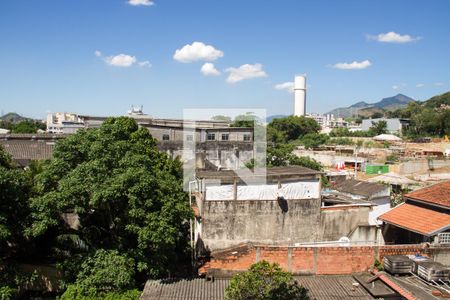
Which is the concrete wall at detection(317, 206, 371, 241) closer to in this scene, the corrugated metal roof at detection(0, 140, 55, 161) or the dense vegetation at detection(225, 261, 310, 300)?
the dense vegetation at detection(225, 261, 310, 300)

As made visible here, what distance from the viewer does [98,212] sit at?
465 inches

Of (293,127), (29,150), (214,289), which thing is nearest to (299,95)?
(293,127)

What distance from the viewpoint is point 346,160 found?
3644cm

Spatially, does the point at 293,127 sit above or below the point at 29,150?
above

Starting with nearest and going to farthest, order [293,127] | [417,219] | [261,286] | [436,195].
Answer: [261,286] < [417,219] < [436,195] < [293,127]

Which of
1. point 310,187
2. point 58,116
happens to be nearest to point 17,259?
point 310,187

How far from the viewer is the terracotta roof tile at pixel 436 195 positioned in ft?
42.1

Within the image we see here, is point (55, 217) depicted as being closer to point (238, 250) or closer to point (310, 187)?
point (238, 250)

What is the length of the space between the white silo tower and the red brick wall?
100153 millimetres

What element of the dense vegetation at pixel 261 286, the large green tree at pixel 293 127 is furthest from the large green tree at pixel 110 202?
the large green tree at pixel 293 127

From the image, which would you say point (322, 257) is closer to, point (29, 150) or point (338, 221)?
point (338, 221)

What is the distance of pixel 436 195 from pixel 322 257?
5.29 meters

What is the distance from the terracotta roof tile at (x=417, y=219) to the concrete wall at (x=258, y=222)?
2.83m

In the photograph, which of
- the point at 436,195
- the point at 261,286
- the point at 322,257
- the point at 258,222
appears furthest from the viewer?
the point at 436,195
